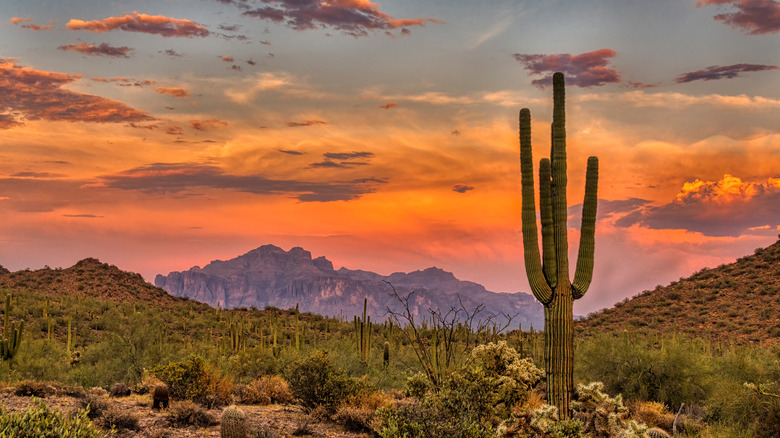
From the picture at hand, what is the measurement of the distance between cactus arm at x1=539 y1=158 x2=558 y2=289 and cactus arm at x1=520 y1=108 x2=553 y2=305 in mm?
146

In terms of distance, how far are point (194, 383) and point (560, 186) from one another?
36.1 feet

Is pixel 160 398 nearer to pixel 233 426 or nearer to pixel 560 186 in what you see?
pixel 233 426

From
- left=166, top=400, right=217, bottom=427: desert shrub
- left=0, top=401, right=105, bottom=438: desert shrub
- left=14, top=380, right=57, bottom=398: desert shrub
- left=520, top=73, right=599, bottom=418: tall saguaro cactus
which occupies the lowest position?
left=166, top=400, right=217, bottom=427: desert shrub

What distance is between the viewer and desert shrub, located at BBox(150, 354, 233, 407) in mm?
16219

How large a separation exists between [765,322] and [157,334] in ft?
114

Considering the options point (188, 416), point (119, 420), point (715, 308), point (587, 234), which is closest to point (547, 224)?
point (587, 234)

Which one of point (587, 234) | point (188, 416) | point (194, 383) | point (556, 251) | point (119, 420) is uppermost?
point (587, 234)

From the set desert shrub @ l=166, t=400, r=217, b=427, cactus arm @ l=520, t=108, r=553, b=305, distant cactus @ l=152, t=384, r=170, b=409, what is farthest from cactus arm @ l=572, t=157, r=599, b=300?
distant cactus @ l=152, t=384, r=170, b=409

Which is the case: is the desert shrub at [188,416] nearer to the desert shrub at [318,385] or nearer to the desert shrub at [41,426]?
the desert shrub at [318,385]

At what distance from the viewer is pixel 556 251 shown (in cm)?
1245

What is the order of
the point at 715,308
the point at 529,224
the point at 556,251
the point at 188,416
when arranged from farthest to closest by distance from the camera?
the point at 715,308
the point at 188,416
the point at 529,224
the point at 556,251

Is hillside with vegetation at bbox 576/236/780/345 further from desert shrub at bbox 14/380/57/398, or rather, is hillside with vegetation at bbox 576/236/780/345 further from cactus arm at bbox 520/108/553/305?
desert shrub at bbox 14/380/57/398

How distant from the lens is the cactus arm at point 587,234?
12505 mm

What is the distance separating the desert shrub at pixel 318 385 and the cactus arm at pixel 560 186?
21.7ft
